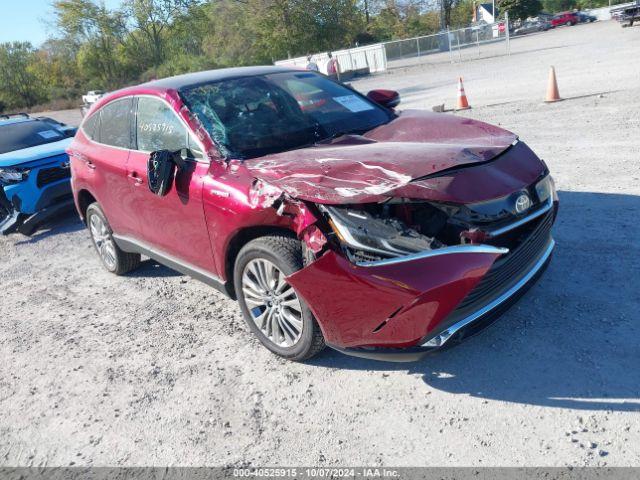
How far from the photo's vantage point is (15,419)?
359cm

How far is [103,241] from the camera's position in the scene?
5.80m

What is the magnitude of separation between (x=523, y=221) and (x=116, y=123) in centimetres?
366

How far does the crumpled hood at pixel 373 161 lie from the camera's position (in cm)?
296

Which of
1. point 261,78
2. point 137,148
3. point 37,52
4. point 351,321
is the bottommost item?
point 351,321

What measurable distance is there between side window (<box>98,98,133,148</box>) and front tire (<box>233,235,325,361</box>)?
1908mm

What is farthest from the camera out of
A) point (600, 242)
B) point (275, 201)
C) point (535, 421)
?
point (600, 242)

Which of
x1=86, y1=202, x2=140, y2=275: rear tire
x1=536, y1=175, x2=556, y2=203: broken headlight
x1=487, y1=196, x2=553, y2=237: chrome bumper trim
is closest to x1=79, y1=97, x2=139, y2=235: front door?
x1=86, y1=202, x2=140, y2=275: rear tire

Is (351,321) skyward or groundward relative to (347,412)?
skyward

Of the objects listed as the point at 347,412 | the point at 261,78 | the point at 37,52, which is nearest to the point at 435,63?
the point at 261,78

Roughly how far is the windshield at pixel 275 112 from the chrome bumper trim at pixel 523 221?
5.12ft

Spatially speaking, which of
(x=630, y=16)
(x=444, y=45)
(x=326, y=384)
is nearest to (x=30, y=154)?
(x=326, y=384)

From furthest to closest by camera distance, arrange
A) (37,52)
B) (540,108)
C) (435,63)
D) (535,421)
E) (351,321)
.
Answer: (37,52) < (435,63) < (540,108) < (351,321) < (535,421)

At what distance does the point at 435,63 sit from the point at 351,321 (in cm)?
3247

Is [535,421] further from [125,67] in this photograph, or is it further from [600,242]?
[125,67]
